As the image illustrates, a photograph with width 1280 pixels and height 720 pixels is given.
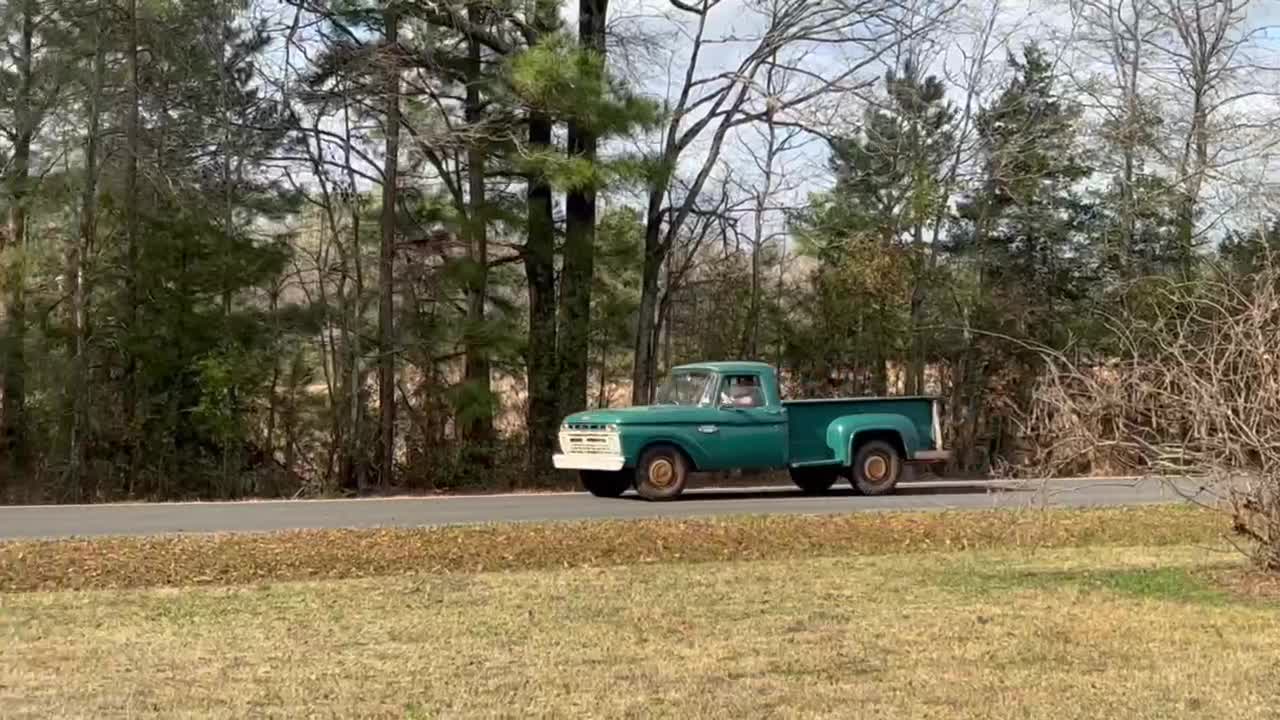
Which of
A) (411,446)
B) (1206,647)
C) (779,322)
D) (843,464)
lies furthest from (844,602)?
(779,322)

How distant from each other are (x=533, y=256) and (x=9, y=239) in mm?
9107

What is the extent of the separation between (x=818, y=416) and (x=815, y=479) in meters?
1.48

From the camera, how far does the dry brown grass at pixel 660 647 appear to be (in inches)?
260

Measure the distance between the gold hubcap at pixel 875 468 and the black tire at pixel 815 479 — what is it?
0.75 metres

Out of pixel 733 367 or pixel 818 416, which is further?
pixel 818 416

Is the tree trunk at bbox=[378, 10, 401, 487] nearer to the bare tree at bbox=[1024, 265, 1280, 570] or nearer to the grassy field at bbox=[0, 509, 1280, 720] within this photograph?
the grassy field at bbox=[0, 509, 1280, 720]

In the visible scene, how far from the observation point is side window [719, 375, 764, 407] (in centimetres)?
1983

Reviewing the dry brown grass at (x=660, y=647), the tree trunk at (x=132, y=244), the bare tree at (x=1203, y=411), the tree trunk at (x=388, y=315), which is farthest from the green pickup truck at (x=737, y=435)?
the bare tree at (x=1203, y=411)

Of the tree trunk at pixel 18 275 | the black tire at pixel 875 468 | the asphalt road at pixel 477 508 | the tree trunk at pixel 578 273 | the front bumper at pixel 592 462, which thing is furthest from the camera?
the tree trunk at pixel 578 273

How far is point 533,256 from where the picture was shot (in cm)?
2628

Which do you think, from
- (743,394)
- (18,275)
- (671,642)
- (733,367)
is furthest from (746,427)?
(18,275)

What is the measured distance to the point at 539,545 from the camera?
1316 centimetres

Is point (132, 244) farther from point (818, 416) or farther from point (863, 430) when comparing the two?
point (863, 430)

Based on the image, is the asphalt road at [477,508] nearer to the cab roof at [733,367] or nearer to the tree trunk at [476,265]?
the cab roof at [733,367]
